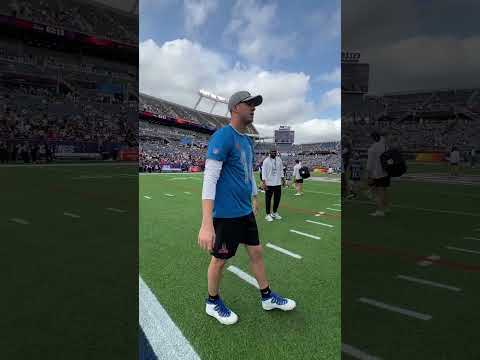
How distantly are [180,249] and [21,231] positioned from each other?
2.83 meters

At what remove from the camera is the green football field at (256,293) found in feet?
7.54

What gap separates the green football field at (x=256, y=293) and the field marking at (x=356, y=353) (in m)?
0.07

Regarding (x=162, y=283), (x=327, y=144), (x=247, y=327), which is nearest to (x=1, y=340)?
(x=162, y=283)

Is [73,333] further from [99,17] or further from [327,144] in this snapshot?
[327,144]

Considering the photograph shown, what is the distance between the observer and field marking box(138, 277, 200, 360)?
220 centimetres

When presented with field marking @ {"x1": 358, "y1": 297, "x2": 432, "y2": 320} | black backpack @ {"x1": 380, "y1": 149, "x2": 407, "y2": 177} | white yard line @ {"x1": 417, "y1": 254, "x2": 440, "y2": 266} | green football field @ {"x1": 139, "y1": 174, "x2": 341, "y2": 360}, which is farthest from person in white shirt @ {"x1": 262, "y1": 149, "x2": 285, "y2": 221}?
field marking @ {"x1": 358, "y1": 297, "x2": 432, "y2": 320}

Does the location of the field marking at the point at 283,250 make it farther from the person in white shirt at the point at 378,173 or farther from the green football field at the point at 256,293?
the person in white shirt at the point at 378,173

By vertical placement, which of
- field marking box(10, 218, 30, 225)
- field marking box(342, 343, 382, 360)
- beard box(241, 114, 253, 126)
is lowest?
field marking box(342, 343, 382, 360)

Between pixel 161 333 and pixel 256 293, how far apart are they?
40.5 inches

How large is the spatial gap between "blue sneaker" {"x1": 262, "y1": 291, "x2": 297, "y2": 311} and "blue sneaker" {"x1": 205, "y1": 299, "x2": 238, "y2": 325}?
0.30 metres

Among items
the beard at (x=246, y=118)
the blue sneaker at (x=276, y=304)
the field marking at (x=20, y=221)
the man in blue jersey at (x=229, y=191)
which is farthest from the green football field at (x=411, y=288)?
the field marking at (x=20, y=221)

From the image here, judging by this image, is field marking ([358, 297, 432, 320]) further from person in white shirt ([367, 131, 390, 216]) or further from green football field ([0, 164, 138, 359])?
person in white shirt ([367, 131, 390, 216])

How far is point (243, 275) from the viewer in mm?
3682

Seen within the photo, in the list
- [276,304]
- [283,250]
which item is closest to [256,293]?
[276,304]
